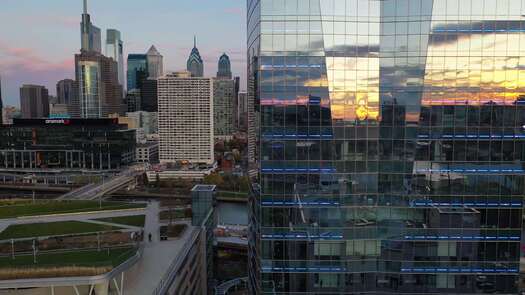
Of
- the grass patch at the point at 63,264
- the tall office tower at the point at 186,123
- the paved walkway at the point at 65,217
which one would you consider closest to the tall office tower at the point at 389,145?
the grass patch at the point at 63,264

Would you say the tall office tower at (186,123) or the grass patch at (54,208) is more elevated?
the tall office tower at (186,123)

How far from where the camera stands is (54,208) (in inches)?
2042

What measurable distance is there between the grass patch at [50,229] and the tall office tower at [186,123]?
112749mm

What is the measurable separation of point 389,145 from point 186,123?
139246 mm

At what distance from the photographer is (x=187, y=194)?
11369cm

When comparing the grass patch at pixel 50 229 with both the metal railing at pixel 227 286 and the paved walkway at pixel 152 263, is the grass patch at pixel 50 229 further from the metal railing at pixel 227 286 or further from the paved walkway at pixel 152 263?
the metal railing at pixel 227 286

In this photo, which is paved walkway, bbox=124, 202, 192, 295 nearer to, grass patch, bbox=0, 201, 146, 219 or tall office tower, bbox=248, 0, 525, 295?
tall office tower, bbox=248, 0, 525, 295

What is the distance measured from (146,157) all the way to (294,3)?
512 feet

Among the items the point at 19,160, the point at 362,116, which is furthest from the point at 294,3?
the point at 19,160

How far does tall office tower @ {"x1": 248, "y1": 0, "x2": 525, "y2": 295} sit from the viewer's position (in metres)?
23.0

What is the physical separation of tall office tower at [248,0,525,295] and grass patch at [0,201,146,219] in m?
33.8

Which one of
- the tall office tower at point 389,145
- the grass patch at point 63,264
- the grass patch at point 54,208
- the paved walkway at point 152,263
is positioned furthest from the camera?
the grass patch at point 54,208

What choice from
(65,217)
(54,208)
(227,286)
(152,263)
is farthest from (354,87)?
(54,208)

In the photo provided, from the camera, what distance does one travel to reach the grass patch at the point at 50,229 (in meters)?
39.1
